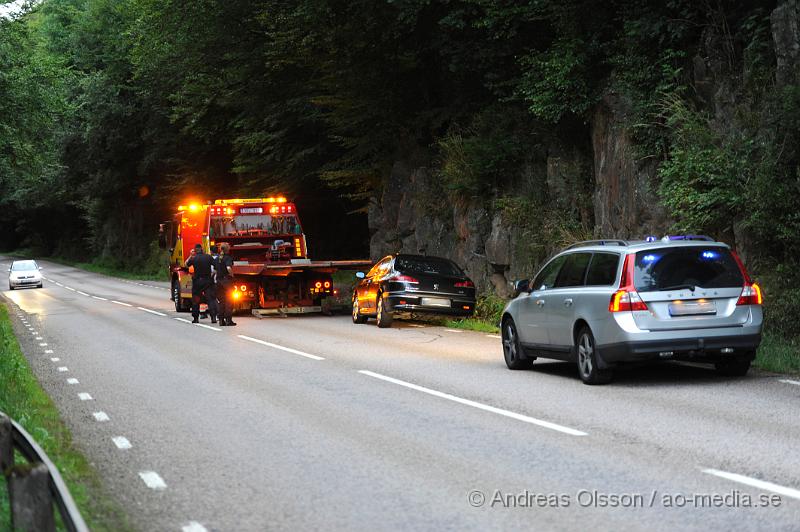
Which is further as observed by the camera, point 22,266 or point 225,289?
point 22,266

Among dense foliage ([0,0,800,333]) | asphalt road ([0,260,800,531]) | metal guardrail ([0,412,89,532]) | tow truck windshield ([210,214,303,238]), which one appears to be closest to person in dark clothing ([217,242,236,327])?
tow truck windshield ([210,214,303,238])

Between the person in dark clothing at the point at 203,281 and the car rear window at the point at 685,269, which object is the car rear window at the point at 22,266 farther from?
the car rear window at the point at 685,269

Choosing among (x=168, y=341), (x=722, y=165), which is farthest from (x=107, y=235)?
(x=722, y=165)

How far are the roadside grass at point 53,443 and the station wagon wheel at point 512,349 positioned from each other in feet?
19.4

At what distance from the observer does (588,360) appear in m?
12.5

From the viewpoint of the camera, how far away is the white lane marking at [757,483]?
21.6 ft

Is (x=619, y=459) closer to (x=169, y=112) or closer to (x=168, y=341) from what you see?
(x=168, y=341)

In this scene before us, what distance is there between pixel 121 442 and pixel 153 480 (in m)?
1.83

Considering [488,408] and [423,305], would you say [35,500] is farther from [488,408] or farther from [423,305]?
[423,305]

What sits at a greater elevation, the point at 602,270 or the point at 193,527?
the point at 602,270

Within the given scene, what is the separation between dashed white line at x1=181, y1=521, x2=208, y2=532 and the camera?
616 cm

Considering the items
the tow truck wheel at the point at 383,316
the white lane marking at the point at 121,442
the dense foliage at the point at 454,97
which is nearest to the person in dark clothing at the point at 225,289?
the tow truck wheel at the point at 383,316

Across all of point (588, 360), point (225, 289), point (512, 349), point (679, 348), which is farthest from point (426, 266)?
point (679, 348)

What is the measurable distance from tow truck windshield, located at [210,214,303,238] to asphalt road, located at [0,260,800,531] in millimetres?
12239
